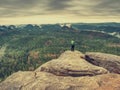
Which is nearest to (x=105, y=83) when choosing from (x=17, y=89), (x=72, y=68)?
(x=72, y=68)

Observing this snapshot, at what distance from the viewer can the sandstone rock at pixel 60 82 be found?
66.5m

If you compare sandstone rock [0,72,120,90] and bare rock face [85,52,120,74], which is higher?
bare rock face [85,52,120,74]

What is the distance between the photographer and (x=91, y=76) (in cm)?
7319

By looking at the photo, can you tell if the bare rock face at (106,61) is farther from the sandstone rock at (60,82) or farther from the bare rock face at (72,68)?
the sandstone rock at (60,82)

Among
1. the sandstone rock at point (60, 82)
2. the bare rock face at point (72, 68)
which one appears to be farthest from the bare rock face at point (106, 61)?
the sandstone rock at point (60, 82)

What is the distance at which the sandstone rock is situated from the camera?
6650 cm

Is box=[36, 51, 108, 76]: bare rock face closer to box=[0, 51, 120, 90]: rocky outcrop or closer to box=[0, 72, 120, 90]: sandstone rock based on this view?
box=[0, 51, 120, 90]: rocky outcrop

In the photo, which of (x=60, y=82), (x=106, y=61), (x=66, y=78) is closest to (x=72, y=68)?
(x=66, y=78)

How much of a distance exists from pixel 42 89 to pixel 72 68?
444 inches

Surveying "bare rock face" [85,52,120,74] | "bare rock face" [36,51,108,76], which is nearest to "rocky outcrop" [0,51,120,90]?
"bare rock face" [36,51,108,76]

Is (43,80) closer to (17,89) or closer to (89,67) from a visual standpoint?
(17,89)

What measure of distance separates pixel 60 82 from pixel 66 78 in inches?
96.2

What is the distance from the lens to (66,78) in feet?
234

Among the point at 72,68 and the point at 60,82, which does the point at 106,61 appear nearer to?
the point at 72,68
